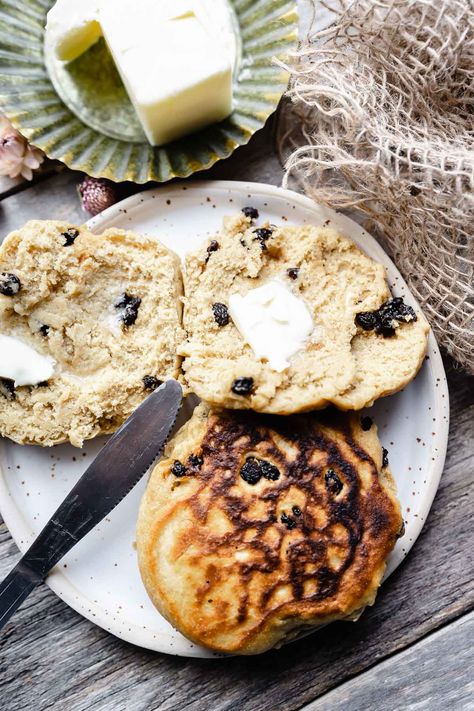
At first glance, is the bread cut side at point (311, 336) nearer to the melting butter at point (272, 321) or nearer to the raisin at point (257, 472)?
the melting butter at point (272, 321)

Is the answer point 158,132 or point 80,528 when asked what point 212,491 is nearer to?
point 80,528

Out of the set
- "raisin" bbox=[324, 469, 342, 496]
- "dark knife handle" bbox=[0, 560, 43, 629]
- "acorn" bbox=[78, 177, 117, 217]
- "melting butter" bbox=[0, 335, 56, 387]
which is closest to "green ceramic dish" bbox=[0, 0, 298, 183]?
"acorn" bbox=[78, 177, 117, 217]

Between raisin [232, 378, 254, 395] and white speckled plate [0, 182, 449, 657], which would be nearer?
raisin [232, 378, 254, 395]

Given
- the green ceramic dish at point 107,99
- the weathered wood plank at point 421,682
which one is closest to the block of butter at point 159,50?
the green ceramic dish at point 107,99

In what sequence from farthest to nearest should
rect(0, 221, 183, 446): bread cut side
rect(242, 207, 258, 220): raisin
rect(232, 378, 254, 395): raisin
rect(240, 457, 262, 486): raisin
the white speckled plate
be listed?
1. rect(242, 207, 258, 220): raisin
2. the white speckled plate
3. rect(0, 221, 183, 446): bread cut side
4. rect(240, 457, 262, 486): raisin
5. rect(232, 378, 254, 395): raisin

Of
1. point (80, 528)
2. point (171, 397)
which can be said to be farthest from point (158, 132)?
point (80, 528)

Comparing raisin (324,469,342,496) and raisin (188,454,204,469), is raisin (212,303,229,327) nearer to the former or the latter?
raisin (188,454,204,469)

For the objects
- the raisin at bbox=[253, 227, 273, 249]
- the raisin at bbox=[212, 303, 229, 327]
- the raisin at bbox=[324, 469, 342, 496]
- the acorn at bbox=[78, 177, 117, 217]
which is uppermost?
the acorn at bbox=[78, 177, 117, 217]
